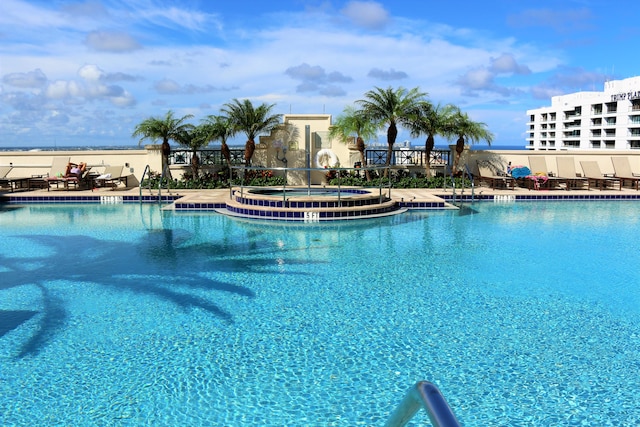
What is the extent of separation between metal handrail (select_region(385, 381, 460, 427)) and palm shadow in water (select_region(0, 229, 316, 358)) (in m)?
4.70

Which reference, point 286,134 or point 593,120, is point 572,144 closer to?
point 593,120

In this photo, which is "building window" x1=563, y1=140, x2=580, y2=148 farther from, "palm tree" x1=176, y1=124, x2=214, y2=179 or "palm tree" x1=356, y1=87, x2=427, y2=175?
"palm tree" x1=176, y1=124, x2=214, y2=179

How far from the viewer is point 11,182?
20.1m

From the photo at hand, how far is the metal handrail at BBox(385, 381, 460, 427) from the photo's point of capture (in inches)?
63.8

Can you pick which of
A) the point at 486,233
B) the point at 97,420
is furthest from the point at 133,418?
the point at 486,233

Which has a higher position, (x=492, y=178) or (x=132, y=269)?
(x=492, y=178)

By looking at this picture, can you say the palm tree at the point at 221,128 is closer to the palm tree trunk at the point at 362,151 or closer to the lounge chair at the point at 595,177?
the palm tree trunk at the point at 362,151

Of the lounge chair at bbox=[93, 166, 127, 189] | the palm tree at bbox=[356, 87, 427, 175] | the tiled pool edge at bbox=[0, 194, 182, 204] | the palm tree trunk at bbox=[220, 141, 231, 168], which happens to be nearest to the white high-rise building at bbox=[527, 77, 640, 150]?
the palm tree at bbox=[356, 87, 427, 175]

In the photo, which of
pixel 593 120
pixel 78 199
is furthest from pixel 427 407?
pixel 593 120

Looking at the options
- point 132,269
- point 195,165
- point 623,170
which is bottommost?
point 132,269

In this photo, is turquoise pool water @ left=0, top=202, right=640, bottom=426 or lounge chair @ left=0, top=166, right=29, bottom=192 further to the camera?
lounge chair @ left=0, top=166, right=29, bottom=192

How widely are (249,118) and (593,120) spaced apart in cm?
7445

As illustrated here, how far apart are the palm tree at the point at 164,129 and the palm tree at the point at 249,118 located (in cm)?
198

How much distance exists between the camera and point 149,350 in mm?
5551
